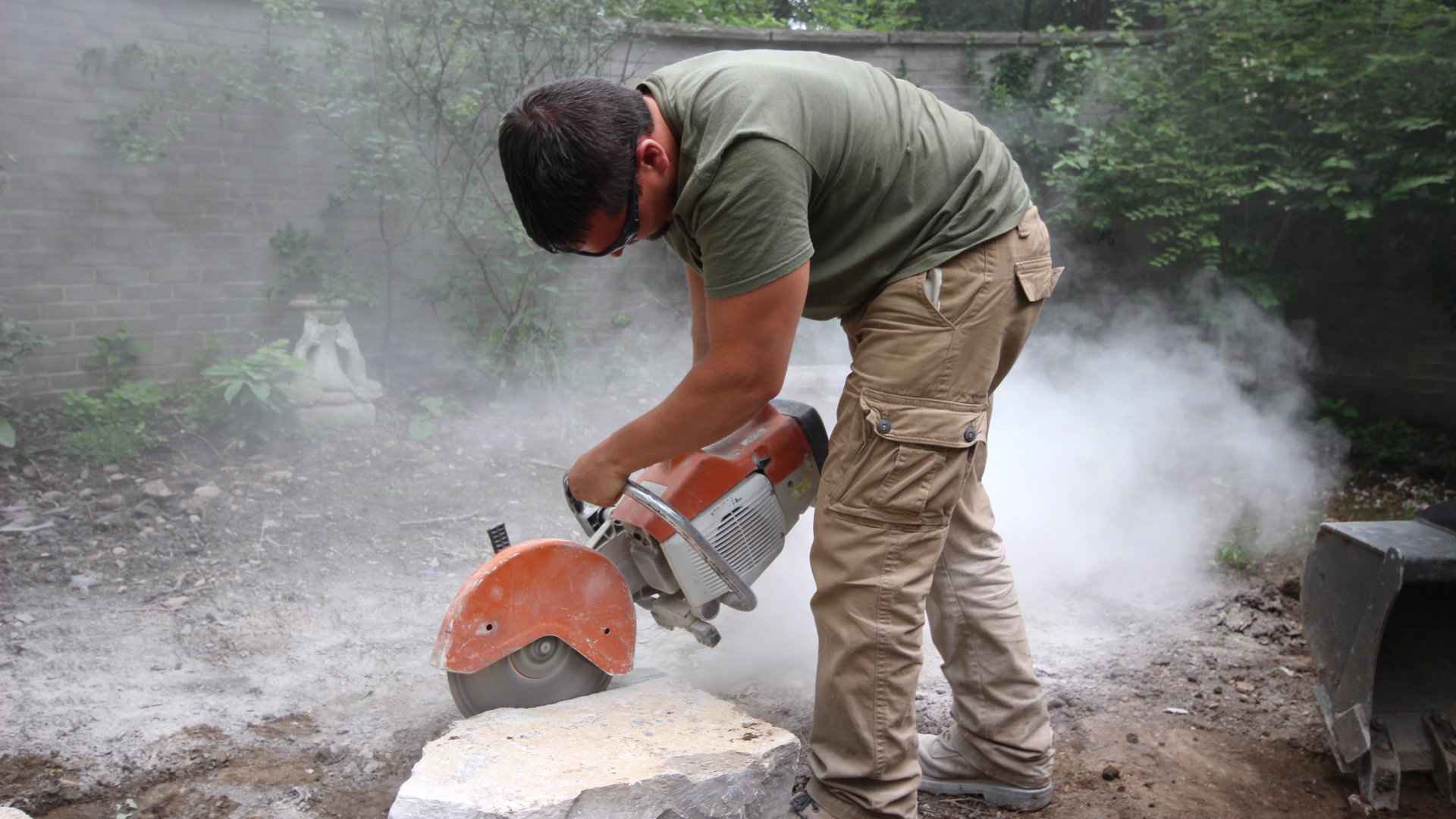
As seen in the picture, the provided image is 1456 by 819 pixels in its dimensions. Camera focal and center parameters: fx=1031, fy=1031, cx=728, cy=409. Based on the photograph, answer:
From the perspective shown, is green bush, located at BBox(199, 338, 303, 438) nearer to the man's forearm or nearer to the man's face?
the man's forearm

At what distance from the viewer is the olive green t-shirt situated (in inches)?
66.0

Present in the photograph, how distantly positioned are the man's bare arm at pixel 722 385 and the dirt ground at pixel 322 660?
0.91 m

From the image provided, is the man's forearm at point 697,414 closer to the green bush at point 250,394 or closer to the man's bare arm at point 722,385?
the man's bare arm at point 722,385

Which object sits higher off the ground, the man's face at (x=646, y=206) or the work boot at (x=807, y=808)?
the man's face at (x=646, y=206)

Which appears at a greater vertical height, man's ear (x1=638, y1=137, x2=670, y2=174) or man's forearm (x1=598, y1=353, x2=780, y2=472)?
man's ear (x1=638, y1=137, x2=670, y2=174)

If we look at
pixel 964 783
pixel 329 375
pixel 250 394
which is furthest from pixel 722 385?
pixel 329 375

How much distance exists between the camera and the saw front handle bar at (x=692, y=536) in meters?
2.05

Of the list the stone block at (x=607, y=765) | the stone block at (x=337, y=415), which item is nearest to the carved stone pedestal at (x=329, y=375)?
the stone block at (x=337, y=415)

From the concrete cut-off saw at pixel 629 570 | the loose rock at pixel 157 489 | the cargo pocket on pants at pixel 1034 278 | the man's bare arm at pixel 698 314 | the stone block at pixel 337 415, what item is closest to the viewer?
the cargo pocket on pants at pixel 1034 278

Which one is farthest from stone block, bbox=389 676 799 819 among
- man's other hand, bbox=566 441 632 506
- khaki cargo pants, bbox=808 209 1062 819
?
man's other hand, bbox=566 441 632 506

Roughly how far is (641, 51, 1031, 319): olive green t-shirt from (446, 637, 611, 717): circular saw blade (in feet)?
2.94

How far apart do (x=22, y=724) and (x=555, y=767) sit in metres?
1.38

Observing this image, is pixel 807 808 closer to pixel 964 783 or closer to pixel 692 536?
pixel 964 783

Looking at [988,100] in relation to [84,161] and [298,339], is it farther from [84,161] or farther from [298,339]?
[84,161]
